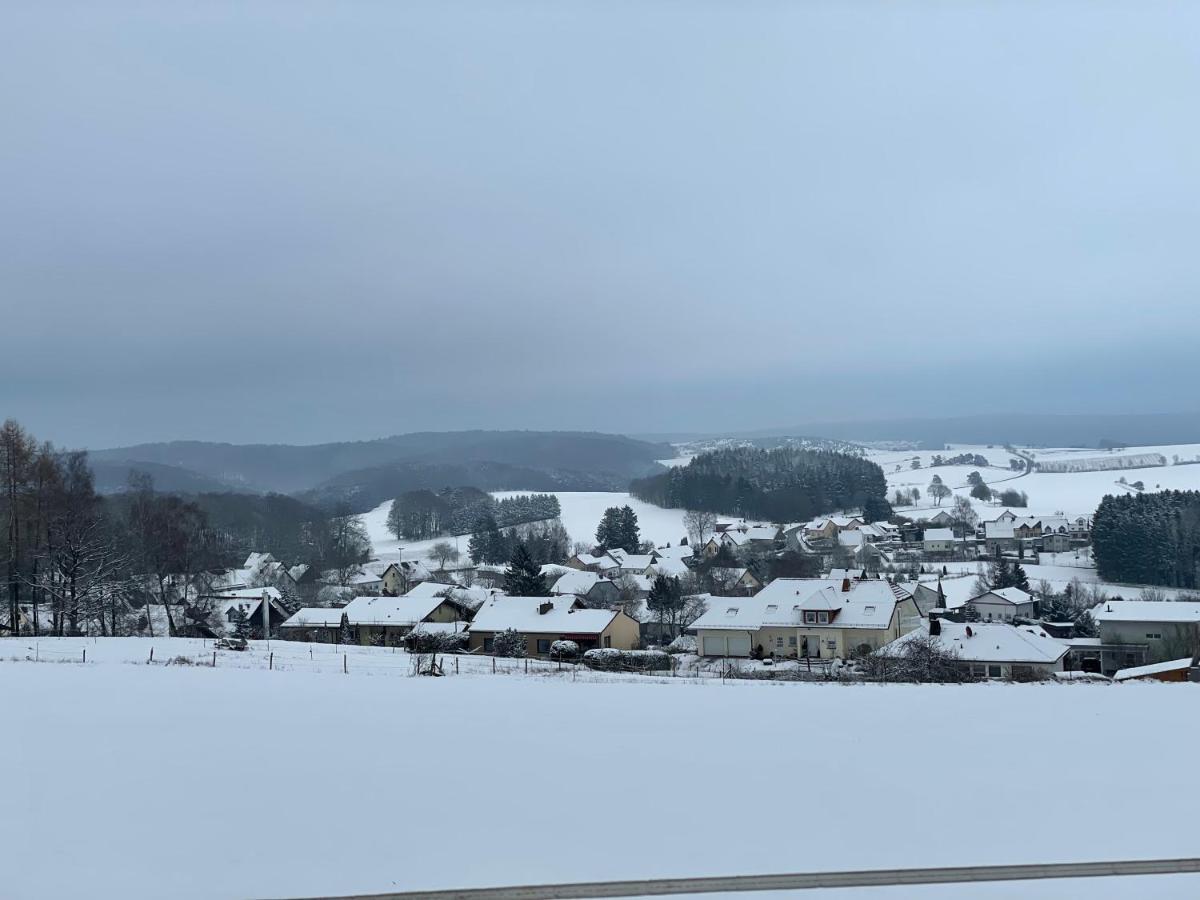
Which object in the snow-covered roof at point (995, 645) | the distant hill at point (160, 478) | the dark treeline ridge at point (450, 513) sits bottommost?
the snow-covered roof at point (995, 645)

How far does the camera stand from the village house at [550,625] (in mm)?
30234

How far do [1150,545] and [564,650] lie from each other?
40044mm

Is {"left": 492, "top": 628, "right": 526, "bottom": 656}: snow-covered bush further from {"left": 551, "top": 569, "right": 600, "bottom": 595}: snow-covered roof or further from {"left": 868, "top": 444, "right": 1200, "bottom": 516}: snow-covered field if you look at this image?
{"left": 868, "top": 444, "right": 1200, "bottom": 516}: snow-covered field

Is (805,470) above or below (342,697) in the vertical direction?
above

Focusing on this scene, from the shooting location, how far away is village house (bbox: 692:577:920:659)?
28.7 meters

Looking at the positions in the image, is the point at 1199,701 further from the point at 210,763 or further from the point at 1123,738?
the point at 210,763

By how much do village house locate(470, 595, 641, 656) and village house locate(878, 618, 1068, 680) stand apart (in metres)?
11.3

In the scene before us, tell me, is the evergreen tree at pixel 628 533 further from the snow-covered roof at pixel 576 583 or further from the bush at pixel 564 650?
the bush at pixel 564 650

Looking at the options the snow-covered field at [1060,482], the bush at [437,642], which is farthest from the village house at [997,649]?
the snow-covered field at [1060,482]

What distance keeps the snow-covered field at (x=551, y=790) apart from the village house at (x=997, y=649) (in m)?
12.2

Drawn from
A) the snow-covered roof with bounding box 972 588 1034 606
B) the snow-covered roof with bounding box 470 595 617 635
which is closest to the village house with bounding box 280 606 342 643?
the snow-covered roof with bounding box 470 595 617 635

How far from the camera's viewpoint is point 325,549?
218 ft

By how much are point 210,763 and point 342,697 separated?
8.76ft

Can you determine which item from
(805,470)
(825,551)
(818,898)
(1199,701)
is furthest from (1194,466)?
(818,898)
